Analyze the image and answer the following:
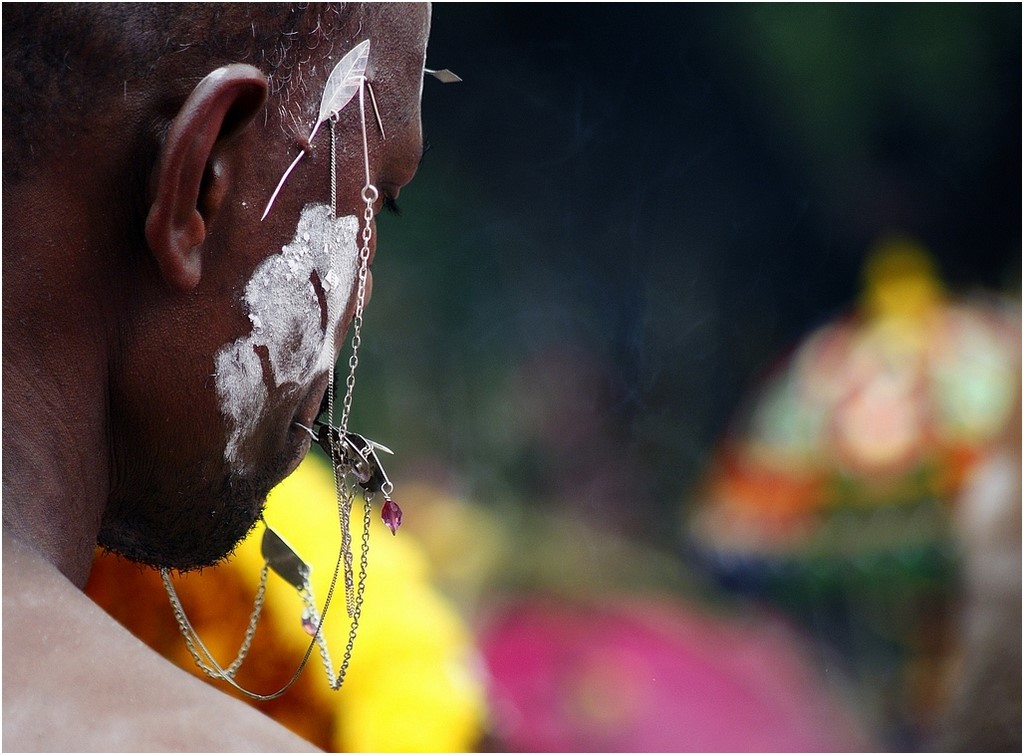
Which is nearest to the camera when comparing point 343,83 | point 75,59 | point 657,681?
point 75,59

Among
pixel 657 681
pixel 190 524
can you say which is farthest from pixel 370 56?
pixel 657 681

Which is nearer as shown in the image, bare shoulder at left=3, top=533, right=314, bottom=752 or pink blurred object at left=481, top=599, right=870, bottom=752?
bare shoulder at left=3, top=533, right=314, bottom=752

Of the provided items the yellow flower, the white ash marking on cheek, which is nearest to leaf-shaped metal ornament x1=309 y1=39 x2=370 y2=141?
the white ash marking on cheek

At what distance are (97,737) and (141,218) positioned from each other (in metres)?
0.46

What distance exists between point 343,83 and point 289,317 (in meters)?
0.26

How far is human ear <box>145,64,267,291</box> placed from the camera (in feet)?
3.05

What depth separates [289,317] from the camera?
3.78 ft

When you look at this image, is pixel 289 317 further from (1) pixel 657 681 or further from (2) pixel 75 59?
(1) pixel 657 681

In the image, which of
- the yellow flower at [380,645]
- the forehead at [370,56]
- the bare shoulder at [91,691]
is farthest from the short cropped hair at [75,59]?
the yellow flower at [380,645]

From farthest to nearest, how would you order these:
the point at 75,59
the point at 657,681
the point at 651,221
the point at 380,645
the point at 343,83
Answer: the point at 651,221
the point at 657,681
the point at 380,645
the point at 343,83
the point at 75,59

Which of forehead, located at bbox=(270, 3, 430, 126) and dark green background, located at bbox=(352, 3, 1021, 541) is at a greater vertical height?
dark green background, located at bbox=(352, 3, 1021, 541)

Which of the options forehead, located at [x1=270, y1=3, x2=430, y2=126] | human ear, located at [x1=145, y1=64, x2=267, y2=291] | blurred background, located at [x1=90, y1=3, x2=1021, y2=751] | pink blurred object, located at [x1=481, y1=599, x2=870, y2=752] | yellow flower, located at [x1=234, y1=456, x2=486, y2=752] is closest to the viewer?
human ear, located at [x1=145, y1=64, x2=267, y2=291]

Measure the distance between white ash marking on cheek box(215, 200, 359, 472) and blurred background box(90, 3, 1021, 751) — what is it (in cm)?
329

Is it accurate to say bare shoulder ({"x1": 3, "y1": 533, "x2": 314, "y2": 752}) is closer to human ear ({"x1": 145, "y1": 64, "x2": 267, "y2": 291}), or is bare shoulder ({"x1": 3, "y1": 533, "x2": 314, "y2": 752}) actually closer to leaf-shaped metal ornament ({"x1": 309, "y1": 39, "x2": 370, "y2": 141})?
human ear ({"x1": 145, "y1": 64, "x2": 267, "y2": 291})
